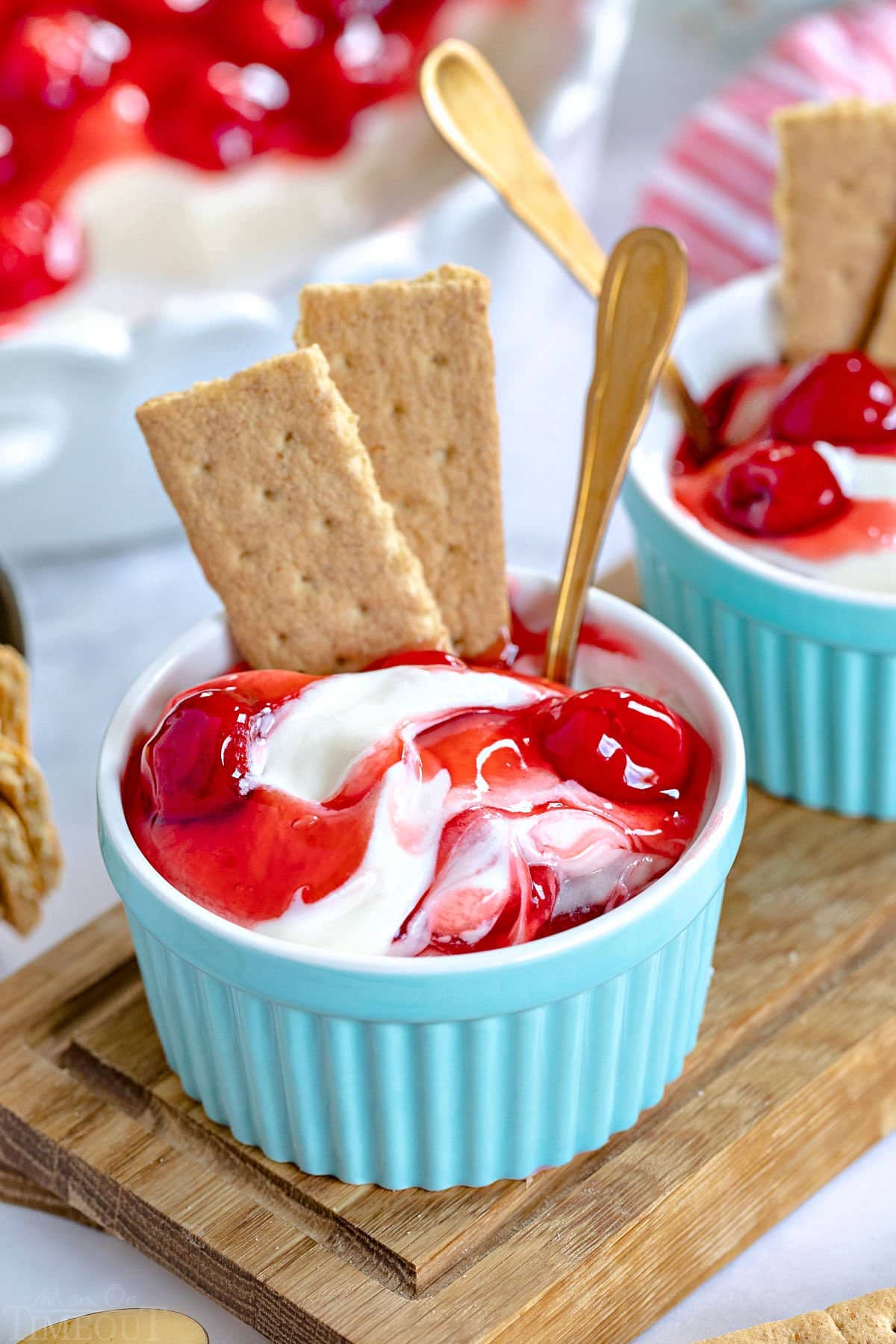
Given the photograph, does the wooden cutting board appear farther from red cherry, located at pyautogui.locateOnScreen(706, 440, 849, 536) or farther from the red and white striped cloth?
the red and white striped cloth

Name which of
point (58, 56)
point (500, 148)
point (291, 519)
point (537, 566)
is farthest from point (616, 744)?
point (58, 56)

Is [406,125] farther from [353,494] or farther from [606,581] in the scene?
[353,494]

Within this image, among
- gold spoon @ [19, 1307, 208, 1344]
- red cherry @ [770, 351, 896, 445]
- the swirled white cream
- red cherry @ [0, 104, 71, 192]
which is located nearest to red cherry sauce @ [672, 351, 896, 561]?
red cherry @ [770, 351, 896, 445]

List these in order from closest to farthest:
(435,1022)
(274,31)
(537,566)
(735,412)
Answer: (435,1022), (735,412), (537,566), (274,31)

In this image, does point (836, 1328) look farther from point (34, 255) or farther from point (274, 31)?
point (274, 31)

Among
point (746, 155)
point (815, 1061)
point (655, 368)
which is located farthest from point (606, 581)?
point (746, 155)

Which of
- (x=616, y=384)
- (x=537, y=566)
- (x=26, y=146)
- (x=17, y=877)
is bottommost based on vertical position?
(x=537, y=566)
